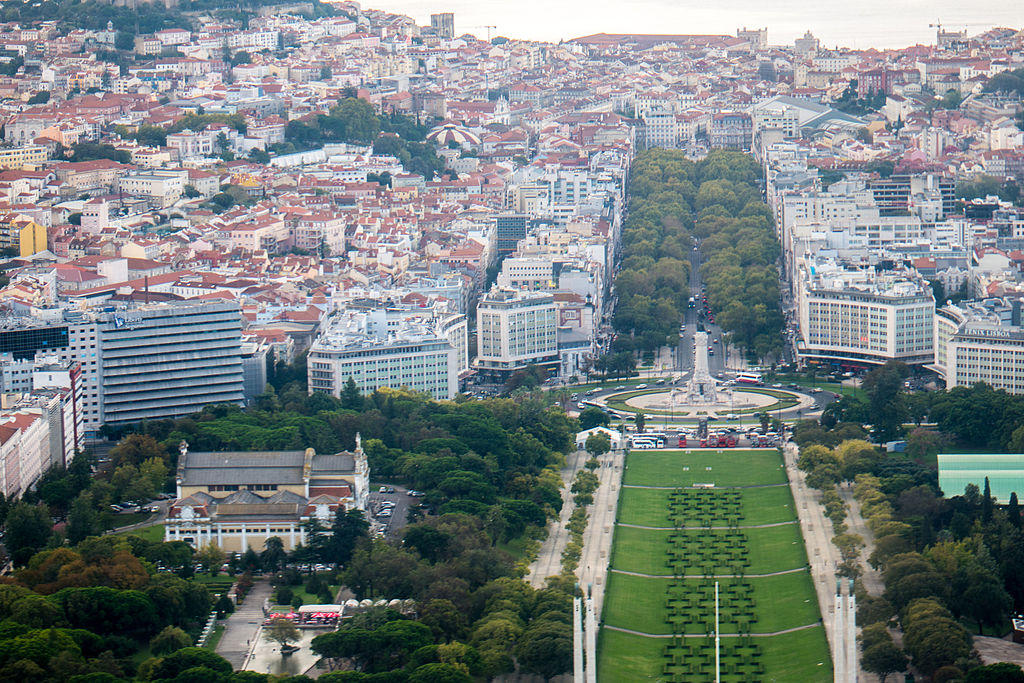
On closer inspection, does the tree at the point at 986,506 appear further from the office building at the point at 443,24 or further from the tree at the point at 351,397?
the office building at the point at 443,24

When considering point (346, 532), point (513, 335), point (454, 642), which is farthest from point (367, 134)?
point (454, 642)

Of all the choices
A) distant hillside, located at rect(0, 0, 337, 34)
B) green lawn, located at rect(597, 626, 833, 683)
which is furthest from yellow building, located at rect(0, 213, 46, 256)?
distant hillside, located at rect(0, 0, 337, 34)

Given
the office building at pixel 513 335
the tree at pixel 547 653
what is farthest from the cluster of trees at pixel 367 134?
the tree at pixel 547 653

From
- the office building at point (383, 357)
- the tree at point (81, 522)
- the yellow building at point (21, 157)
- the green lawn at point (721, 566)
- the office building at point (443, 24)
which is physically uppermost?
the office building at point (443, 24)

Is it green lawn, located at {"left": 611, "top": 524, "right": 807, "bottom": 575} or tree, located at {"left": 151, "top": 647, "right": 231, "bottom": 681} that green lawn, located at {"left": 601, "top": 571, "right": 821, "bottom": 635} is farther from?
tree, located at {"left": 151, "top": 647, "right": 231, "bottom": 681}

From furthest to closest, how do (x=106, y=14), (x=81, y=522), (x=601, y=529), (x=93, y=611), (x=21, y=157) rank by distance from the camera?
(x=106, y=14) → (x=21, y=157) → (x=601, y=529) → (x=81, y=522) → (x=93, y=611)

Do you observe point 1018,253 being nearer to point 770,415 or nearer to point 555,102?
point 770,415

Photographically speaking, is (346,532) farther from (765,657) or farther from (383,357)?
(383,357)
